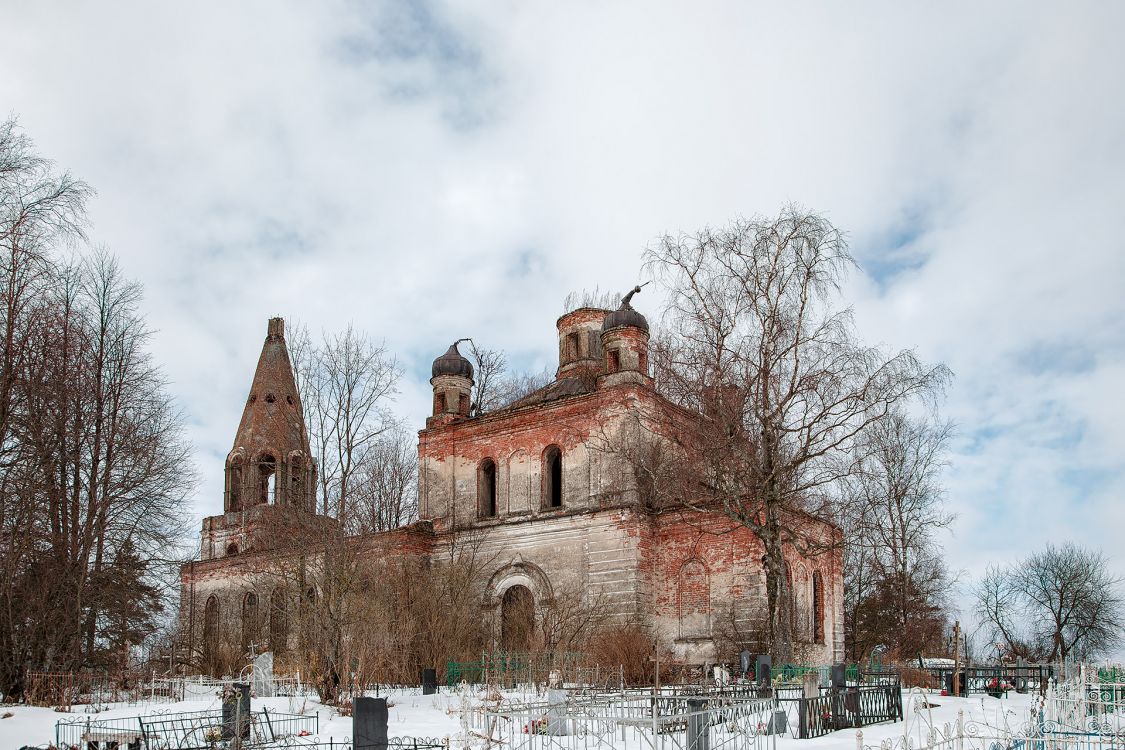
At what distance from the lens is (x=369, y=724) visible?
38.6 feet

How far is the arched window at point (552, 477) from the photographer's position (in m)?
30.5

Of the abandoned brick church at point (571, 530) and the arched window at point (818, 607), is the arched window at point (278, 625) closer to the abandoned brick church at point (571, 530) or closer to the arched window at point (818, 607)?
the abandoned brick church at point (571, 530)

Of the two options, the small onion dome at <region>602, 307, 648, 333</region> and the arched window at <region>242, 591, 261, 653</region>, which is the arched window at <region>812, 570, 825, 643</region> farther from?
the arched window at <region>242, 591, 261, 653</region>

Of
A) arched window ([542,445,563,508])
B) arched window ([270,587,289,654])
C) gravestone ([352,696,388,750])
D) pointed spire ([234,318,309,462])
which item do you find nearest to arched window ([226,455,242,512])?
pointed spire ([234,318,309,462])

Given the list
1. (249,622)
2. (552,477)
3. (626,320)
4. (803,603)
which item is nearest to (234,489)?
(249,622)

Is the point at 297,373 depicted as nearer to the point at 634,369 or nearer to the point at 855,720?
the point at 634,369

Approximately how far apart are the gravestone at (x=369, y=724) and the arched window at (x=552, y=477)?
18.6 metres

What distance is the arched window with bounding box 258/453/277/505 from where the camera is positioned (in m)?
38.1

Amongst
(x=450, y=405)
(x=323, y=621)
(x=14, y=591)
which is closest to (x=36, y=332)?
(x=14, y=591)

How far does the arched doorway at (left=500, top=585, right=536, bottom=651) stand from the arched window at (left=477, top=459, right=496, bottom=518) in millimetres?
2969

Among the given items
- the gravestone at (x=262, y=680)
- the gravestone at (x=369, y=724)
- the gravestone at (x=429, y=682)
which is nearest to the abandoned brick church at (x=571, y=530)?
the gravestone at (x=262, y=680)

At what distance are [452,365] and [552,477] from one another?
18.3 ft

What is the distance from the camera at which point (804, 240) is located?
2225cm

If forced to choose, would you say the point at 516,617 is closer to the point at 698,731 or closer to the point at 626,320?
the point at 626,320
